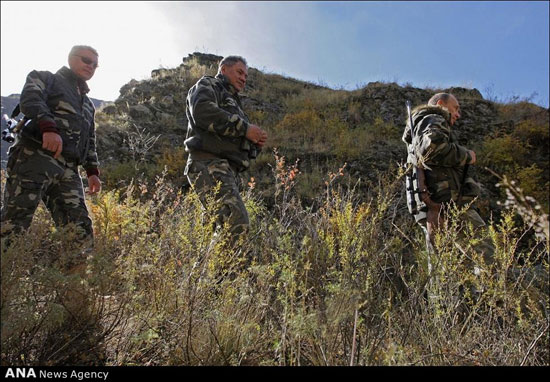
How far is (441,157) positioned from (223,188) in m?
1.97

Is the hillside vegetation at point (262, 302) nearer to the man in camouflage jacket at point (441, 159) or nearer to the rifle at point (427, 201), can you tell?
the rifle at point (427, 201)

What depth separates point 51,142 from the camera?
2600 millimetres

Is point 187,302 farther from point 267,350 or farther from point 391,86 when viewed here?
point 391,86

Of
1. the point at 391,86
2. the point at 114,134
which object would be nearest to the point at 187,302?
the point at 114,134

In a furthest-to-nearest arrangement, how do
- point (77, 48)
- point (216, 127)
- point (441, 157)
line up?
1. point (441, 157)
2. point (77, 48)
3. point (216, 127)

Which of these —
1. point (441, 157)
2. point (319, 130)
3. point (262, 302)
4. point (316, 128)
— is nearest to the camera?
point (262, 302)

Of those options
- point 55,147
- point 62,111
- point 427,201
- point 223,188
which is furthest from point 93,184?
point 427,201

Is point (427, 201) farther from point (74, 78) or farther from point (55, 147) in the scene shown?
point (74, 78)

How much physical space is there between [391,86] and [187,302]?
45.5ft

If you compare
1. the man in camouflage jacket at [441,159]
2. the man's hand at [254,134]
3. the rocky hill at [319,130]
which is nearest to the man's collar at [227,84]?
the man's hand at [254,134]

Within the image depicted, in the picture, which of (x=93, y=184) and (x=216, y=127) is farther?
(x=93, y=184)

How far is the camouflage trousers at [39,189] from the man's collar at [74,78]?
2.25 ft

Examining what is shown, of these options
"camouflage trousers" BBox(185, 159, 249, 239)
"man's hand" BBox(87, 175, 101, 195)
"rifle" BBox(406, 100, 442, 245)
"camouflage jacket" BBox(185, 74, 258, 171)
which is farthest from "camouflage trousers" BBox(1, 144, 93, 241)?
"rifle" BBox(406, 100, 442, 245)

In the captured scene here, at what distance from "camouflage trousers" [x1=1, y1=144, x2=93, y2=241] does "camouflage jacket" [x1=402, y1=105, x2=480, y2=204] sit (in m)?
2.77
